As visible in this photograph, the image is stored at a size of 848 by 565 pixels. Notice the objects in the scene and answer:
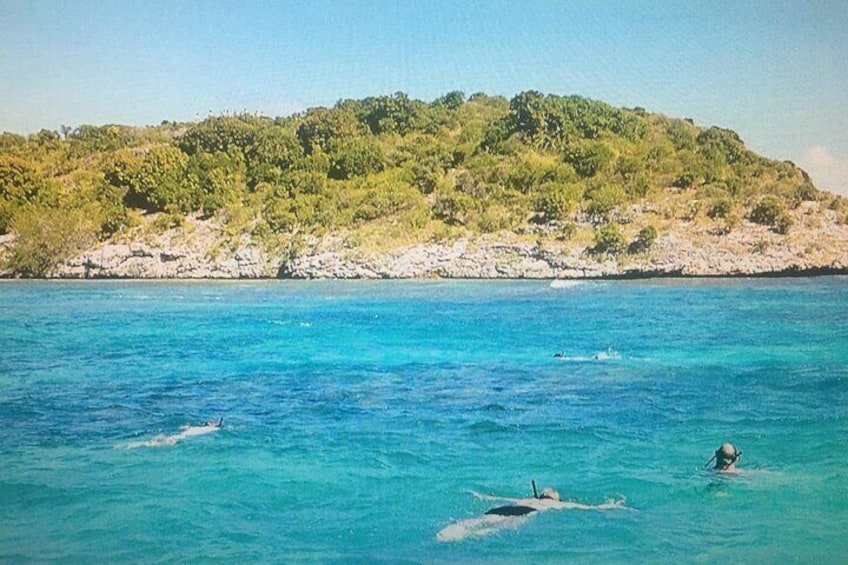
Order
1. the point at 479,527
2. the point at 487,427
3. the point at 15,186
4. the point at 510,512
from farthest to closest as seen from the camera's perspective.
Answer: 1. the point at 15,186
2. the point at 487,427
3. the point at 510,512
4. the point at 479,527

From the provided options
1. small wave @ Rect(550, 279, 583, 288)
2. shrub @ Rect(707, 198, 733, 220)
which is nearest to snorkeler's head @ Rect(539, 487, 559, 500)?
shrub @ Rect(707, 198, 733, 220)

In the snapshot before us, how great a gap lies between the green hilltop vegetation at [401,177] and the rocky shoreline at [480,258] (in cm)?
17

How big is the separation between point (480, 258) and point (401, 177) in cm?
191

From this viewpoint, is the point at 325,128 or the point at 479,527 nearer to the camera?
the point at 479,527

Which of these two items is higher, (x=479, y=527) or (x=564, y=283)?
(x=564, y=283)

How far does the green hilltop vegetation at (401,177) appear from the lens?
870 cm

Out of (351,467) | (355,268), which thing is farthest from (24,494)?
(355,268)

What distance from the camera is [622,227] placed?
10750 mm

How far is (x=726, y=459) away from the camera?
417 cm

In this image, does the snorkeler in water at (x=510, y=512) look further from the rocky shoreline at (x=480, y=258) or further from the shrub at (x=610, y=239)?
the shrub at (x=610, y=239)

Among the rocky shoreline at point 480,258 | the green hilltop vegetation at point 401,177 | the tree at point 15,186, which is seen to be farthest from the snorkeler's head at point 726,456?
the tree at point 15,186

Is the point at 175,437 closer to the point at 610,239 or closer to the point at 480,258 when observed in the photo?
the point at 610,239

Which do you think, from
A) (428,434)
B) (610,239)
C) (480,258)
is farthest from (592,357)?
(480,258)

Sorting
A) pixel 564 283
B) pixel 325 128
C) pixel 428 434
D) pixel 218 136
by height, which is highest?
pixel 325 128
